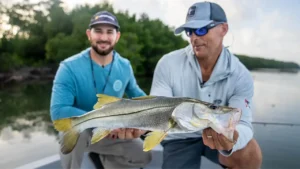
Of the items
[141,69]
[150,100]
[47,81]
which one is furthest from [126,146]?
[141,69]

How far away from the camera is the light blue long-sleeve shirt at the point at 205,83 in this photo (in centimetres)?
283

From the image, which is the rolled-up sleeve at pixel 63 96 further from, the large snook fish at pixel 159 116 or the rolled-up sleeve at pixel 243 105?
the rolled-up sleeve at pixel 243 105

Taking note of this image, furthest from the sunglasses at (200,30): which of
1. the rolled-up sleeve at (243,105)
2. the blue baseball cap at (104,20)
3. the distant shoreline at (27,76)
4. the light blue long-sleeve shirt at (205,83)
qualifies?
the distant shoreline at (27,76)

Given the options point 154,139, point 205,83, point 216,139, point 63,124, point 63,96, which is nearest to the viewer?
point 154,139

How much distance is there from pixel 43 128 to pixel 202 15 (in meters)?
18.3

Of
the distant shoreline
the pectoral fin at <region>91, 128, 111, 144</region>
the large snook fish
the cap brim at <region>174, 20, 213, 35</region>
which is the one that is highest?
the cap brim at <region>174, 20, 213, 35</region>

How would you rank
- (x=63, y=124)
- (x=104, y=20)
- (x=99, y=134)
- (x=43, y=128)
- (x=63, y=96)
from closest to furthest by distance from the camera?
(x=99, y=134), (x=63, y=124), (x=63, y=96), (x=104, y=20), (x=43, y=128)

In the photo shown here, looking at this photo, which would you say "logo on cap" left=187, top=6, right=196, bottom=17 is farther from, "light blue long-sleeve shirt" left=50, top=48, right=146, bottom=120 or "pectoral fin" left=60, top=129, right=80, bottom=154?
"pectoral fin" left=60, top=129, right=80, bottom=154

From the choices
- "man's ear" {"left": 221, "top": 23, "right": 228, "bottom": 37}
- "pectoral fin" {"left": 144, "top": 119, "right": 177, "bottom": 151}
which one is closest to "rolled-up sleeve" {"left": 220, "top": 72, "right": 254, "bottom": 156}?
"man's ear" {"left": 221, "top": 23, "right": 228, "bottom": 37}

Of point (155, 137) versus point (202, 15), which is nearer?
point (155, 137)

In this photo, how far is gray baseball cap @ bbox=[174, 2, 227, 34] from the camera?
278cm

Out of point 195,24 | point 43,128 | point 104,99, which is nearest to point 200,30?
point 195,24

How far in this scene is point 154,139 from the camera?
202cm

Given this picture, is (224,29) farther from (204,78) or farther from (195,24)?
(204,78)
